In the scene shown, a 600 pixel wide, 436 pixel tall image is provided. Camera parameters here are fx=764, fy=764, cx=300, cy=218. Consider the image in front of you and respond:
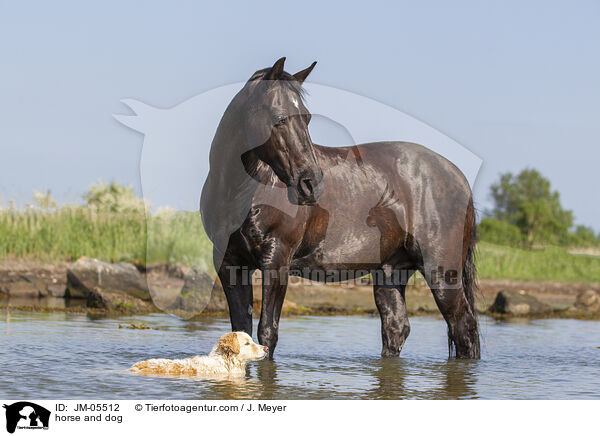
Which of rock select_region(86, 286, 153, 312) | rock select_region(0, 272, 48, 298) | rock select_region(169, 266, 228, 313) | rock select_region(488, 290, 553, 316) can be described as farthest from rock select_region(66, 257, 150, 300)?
rock select_region(488, 290, 553, 316)

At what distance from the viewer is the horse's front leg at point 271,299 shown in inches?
295

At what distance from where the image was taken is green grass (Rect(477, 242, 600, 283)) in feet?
75.7

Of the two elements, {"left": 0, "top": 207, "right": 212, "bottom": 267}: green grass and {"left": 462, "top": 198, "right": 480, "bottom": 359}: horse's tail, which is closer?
{"left": 462, "top": 198, "right": 480, "bottom": 359}: horse's tail

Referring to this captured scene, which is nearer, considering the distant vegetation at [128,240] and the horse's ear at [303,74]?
the horse's ear at [303,74]

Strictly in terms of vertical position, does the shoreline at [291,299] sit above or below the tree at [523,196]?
below

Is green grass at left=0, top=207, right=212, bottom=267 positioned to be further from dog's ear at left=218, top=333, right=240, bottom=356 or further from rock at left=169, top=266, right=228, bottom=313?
dog's ear at left=218, top=333, right=240, bottom=356

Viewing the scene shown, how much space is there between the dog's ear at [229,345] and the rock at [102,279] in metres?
8.72

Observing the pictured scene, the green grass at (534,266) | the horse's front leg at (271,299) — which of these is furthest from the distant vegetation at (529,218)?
the horse's front leg at (271,299)

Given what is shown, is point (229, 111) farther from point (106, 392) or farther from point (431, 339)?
point (431, 339)

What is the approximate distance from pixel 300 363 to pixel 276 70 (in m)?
3.07

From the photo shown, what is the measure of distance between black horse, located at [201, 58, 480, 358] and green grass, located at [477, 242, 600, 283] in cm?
1346

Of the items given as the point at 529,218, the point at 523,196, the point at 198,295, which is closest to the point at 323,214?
the point at 198,295

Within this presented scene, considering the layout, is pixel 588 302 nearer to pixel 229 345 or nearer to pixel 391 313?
pixel 391 313

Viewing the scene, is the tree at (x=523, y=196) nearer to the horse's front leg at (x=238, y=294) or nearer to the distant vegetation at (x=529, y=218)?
the distant vegetation at (x=529, y=218)
